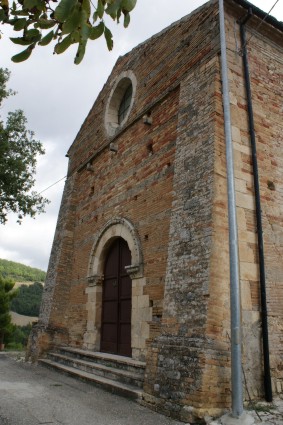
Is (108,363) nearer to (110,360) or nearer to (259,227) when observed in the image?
(110,360)

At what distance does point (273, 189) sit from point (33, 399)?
5.10 meters

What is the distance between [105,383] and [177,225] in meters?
2.91

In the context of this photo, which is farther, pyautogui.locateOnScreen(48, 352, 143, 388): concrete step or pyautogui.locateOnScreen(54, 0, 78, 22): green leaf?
pyautogui.locateOnScreen(48, 352, 143, 388): concrete step

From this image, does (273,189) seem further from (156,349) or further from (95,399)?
(95,399)

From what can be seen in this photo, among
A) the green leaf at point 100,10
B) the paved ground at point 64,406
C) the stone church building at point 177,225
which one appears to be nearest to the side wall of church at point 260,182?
the stone church building at point 177,225

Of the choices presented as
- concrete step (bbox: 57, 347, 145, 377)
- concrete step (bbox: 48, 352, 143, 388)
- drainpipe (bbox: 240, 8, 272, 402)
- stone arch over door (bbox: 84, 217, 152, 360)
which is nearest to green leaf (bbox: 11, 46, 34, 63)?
drainpipe (bbox: 240, 8, 272, 402)

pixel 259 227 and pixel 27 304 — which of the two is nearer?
pixel 259 227

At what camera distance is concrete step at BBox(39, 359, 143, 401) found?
5.04 m

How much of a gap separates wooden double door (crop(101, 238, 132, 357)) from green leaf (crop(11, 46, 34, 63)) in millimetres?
6170

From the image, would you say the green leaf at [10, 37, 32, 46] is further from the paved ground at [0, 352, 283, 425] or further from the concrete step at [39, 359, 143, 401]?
the concrete step at [39, 359, 143, 401]

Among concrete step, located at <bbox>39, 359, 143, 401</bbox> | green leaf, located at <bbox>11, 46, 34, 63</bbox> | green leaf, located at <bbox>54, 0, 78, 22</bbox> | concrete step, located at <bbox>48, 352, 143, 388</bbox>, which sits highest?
green leaf, located at <bbox>54, 0, 78, 22</bbox>

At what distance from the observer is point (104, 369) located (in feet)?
20.6

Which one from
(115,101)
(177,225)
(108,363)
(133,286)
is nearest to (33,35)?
(177,225)

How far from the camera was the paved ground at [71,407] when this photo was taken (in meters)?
3.97
